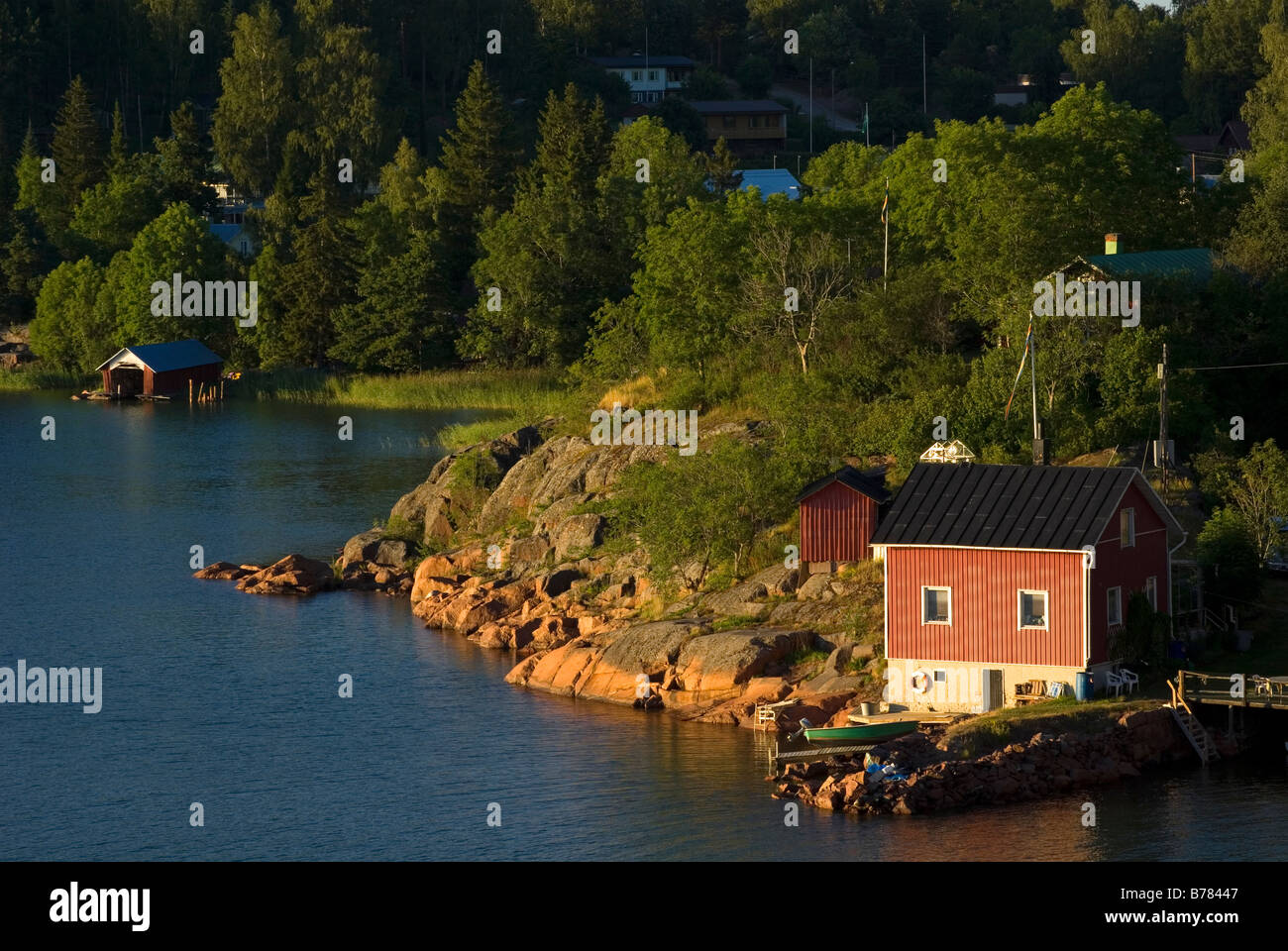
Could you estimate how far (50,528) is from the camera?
240 feet

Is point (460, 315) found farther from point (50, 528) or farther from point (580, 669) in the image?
point (580, 669)

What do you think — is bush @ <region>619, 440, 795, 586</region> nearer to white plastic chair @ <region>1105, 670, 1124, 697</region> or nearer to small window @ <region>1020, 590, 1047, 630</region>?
small window @ <region>1020, 590, 1047, 630</region>

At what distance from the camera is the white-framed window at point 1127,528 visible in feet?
137

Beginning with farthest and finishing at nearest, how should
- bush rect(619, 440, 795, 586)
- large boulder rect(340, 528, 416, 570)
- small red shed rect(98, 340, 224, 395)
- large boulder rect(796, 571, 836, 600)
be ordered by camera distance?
small red shed rect(98, 340, 224, 395)
large boulder rect(340, 528, 416, 570)
bush rect(619, 440, 795, 586)
large boulder rect(796, 571, 836, 600)

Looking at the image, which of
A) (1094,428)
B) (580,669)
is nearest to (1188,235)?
(1094,428)

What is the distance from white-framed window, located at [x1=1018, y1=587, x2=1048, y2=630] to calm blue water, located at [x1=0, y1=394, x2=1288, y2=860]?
3864 millimetres

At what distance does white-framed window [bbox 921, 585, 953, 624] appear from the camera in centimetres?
4188

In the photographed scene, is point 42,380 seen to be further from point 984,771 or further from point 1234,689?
point 1234,689

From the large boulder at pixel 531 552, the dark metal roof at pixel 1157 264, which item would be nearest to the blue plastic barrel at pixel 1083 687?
the large boulder at pixel 531 552

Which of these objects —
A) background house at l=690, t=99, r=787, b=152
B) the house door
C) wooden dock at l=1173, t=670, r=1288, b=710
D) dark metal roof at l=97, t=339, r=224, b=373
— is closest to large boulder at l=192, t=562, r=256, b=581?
the house door

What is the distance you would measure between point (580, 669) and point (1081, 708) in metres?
12.8

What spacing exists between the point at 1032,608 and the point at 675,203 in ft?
215

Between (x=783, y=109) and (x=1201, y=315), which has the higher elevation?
(x=783, y=109)

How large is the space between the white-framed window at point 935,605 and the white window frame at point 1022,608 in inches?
58.2
